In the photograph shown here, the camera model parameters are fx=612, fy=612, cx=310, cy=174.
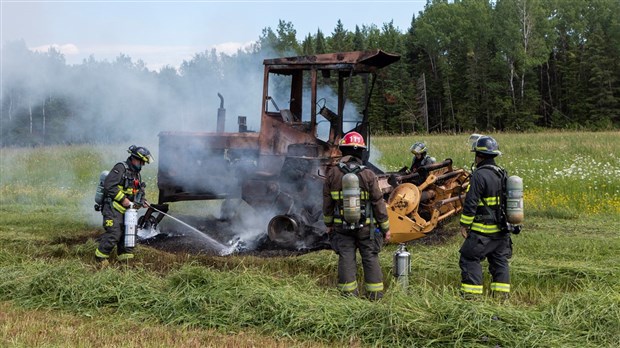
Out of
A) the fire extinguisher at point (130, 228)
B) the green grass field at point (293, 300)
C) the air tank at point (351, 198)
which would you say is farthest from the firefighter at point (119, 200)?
the air tank at point (351, 198)

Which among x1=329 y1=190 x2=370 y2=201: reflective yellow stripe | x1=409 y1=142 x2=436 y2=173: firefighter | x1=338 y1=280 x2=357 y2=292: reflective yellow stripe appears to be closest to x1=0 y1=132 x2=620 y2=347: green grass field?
x1=338 y1=280 x2=357 y2=292: reflective yellow stripe

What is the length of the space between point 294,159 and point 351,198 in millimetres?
3125

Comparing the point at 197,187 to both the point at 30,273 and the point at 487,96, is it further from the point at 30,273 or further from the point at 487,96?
the point at 487,96

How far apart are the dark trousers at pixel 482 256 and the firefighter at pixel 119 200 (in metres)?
4.53

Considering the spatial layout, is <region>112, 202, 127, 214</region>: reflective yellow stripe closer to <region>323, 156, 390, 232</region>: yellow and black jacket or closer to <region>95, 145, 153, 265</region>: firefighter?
<region>95, 145, 153, 265</region>: firefighter

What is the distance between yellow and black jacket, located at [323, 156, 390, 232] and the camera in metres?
6.32

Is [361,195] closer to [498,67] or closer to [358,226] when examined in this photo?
[358,226]

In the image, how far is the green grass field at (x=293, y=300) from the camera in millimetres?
5109

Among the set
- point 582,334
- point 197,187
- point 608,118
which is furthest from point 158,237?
point 608,118

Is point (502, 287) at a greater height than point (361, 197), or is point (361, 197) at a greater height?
point (361, 197)

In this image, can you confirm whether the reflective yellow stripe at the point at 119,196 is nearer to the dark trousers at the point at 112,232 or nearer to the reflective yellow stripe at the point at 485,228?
the dark trousers at the point at 112,232

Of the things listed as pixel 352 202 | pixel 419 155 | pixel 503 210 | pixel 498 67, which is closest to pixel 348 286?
pixel 352 202

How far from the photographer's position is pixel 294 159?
9.10 meters

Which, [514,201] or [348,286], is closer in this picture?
[514,201]
